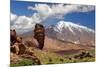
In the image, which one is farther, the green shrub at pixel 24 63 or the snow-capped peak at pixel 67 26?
the snow-capped peak at pixel 67 26

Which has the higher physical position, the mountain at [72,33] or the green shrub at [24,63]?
the mountain at [72,33]

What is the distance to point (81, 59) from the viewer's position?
204 cm

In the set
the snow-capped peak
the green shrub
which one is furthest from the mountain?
the green shrub

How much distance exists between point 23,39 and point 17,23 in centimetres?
16

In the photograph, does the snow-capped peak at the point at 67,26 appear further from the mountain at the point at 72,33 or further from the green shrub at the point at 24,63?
the green shrub at the point at 24,63

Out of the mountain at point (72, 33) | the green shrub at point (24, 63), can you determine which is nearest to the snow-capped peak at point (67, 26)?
the mountain at point (72, 33)

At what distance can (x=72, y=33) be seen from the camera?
202cm

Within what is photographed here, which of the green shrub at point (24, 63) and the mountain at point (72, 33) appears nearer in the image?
the green shrub at point (24, 63)

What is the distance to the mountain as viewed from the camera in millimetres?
1967

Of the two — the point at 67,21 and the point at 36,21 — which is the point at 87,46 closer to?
the point at 67,21

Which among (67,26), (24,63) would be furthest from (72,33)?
(24,63)

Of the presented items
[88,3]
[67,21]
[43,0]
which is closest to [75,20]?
[67,21]

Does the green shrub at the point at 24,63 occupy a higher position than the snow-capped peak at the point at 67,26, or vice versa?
the snow-capped peak at the point at 67,26

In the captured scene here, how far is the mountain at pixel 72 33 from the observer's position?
77.4 inches
